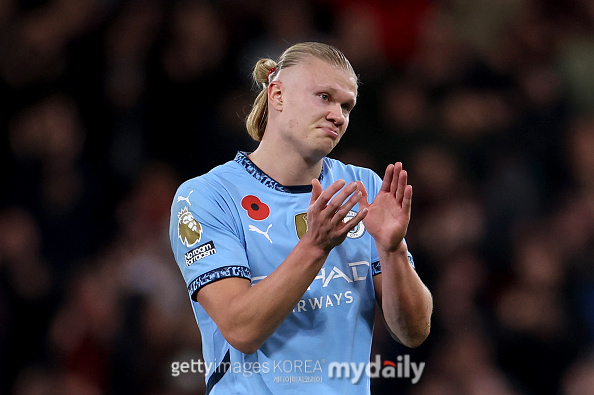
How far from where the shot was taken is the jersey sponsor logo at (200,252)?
1947mm

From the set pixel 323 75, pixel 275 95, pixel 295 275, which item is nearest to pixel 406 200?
pixel 295 275

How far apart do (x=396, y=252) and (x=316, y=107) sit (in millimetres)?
480

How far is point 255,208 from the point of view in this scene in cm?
206

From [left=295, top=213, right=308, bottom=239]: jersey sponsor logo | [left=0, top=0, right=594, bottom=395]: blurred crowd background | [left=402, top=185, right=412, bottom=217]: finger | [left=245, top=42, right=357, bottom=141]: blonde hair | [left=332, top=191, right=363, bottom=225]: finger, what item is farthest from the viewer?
[left=0, top=0, right=594, bottom=395]: blurred crowd background

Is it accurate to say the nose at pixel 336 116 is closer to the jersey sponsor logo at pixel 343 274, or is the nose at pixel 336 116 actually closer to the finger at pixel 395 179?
the finger at pixel 395 179

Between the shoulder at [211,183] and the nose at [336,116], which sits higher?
the nose at [336,116]

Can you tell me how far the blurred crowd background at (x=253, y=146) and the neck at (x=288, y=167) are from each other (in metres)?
1.39

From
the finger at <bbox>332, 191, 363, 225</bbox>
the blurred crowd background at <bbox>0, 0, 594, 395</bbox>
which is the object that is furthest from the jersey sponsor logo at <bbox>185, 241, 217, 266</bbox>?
the blurred crowd background at <bbox>0, 0, 594, 395</bbox>

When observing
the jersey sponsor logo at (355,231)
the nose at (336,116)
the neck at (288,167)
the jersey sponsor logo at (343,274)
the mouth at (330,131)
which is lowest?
the jersey sponsor logo at (343,274)

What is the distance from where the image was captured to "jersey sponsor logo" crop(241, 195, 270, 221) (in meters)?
2.05

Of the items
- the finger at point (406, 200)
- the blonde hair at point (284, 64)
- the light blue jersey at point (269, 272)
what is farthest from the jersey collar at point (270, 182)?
the finger at point (406, 200)

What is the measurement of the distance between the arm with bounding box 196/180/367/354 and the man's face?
34 cm

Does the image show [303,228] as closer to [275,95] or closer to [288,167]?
[288,167]

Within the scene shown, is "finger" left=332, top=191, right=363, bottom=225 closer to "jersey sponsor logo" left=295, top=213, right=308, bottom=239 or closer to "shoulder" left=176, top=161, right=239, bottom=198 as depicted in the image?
"jersey sponsor logo" left=295, top=213, right=308, bottom=239
